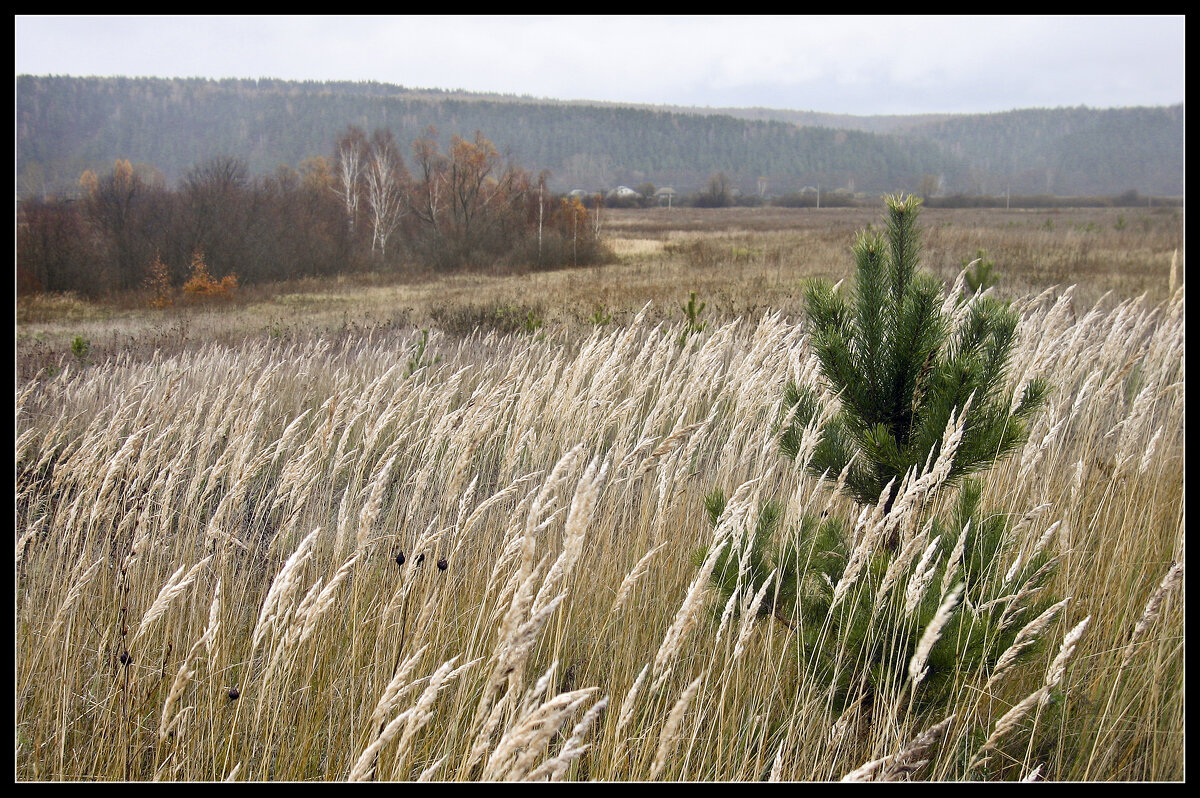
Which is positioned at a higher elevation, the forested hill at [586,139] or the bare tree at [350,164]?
the forested hill at [586,139]

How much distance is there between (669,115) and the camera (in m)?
119

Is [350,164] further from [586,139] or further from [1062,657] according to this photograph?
[586,139]

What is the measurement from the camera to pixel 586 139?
110 metres

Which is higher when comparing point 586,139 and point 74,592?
point 586,139

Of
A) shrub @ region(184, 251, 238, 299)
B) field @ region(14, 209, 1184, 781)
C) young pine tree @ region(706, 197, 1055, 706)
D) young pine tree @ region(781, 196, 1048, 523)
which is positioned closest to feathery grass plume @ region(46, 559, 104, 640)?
field @ region(14, 209, 1184, 781)

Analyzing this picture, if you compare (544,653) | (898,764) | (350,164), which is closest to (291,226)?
(350,164)

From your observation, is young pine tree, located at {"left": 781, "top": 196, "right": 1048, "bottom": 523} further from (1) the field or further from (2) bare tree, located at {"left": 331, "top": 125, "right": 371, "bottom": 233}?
(2) bare tree, located at {"left": 331, "top": 125, "right": 371, "bottom": 233}

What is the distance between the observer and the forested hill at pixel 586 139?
228ft

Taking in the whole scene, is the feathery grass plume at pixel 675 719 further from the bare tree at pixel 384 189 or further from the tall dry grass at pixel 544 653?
the bare tree at pixel 384 189

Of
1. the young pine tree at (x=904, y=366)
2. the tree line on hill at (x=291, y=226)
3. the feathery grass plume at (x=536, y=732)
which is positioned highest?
the tree line on hill at (x=291, y=226)

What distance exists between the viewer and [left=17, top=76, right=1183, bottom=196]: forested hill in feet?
228

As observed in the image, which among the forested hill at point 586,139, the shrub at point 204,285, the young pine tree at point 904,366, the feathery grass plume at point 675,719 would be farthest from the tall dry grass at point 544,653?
the forested hill at point 586,139
